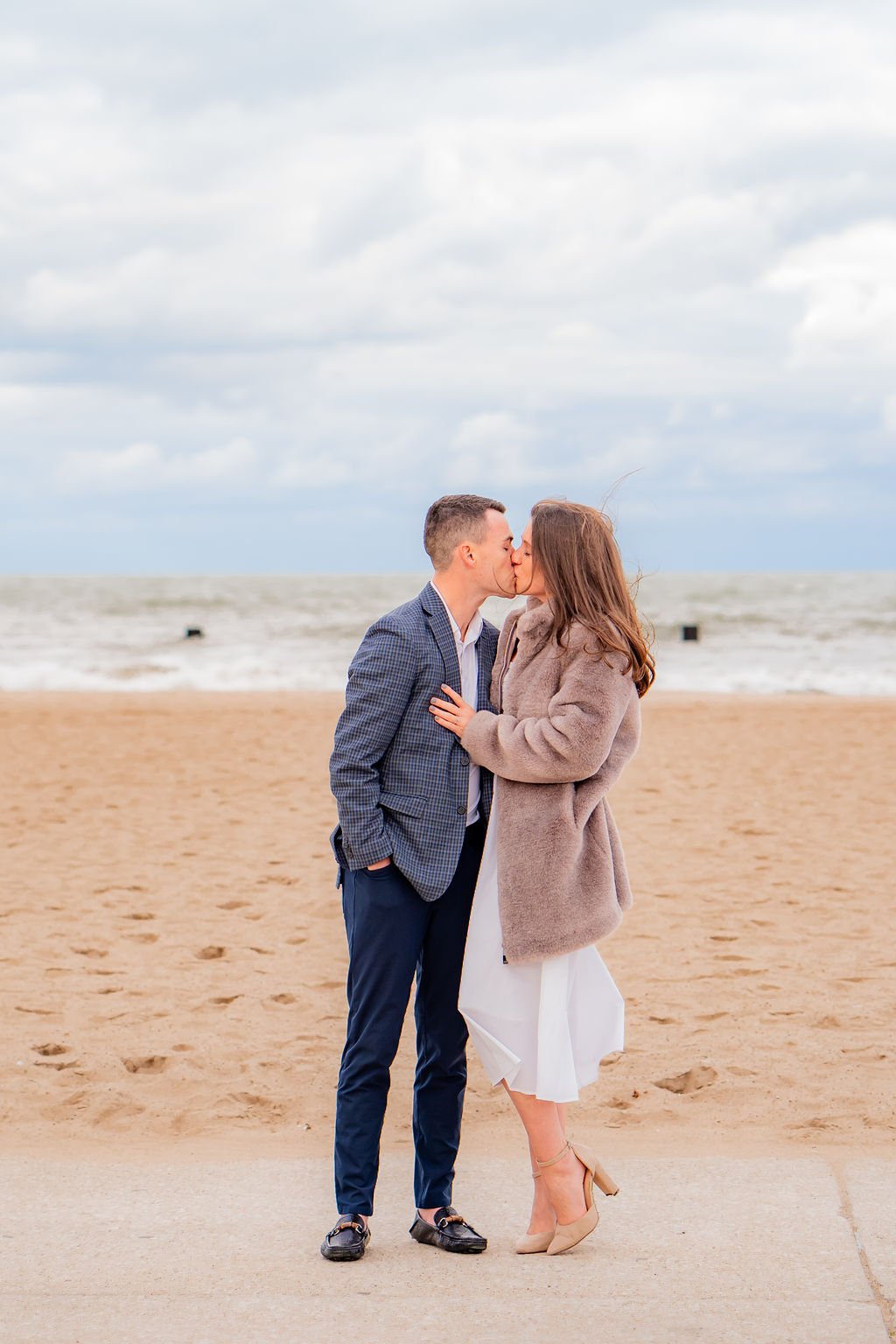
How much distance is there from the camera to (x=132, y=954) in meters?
5.88

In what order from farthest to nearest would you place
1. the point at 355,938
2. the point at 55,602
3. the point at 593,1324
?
the point at 55,602, the point at 355,938, the point at 593,1324

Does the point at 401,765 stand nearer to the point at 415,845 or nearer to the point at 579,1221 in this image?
the point at 415,845

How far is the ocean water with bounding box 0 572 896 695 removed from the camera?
74.8ft

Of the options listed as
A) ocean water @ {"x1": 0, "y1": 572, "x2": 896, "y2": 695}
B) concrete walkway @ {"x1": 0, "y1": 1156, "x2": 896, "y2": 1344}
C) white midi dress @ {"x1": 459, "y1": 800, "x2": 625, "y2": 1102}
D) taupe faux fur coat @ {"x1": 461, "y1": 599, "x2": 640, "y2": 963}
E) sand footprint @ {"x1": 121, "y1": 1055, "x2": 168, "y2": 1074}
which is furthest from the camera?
ocean water @ {"x1": 0, "y1": 572, "x2": 896, "y2": 695}

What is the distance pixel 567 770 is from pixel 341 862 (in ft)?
1.96

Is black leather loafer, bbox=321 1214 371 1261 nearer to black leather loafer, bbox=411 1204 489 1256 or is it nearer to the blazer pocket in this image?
black leather loafer, bbox=411 1204 489 1256

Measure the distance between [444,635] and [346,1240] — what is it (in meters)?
1.38

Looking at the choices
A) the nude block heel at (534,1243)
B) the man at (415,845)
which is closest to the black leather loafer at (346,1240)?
the man at (415,845)

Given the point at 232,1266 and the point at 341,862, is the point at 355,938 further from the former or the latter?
the point at 232,1266

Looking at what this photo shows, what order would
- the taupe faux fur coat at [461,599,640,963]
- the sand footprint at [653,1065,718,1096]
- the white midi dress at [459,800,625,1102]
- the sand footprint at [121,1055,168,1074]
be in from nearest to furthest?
1. the taupe faux fur coat at [461,599,640,963]
2. the white midi dress at [459,800,625,1102]
3. the sand footprint at [653,1065,718,1096]
4. the sand footprint at [121,1055,168,1074]

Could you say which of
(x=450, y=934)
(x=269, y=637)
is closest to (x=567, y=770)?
(x=450, y=934)

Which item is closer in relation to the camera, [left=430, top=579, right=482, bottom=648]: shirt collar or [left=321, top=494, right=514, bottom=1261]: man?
[left=321, top=494, right=514, bottom=1261]: man

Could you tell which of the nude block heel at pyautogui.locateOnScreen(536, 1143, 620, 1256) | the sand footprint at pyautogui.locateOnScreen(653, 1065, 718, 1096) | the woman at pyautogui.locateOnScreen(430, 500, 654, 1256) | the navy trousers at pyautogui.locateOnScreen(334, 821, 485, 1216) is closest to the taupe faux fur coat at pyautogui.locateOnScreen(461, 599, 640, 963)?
the woman at pyautogui.locateOnScreen(430, 500, 654, 1256)

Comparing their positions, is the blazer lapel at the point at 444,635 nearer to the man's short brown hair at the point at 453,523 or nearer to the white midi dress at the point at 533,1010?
the man's short brown hair at the point at 453,523
